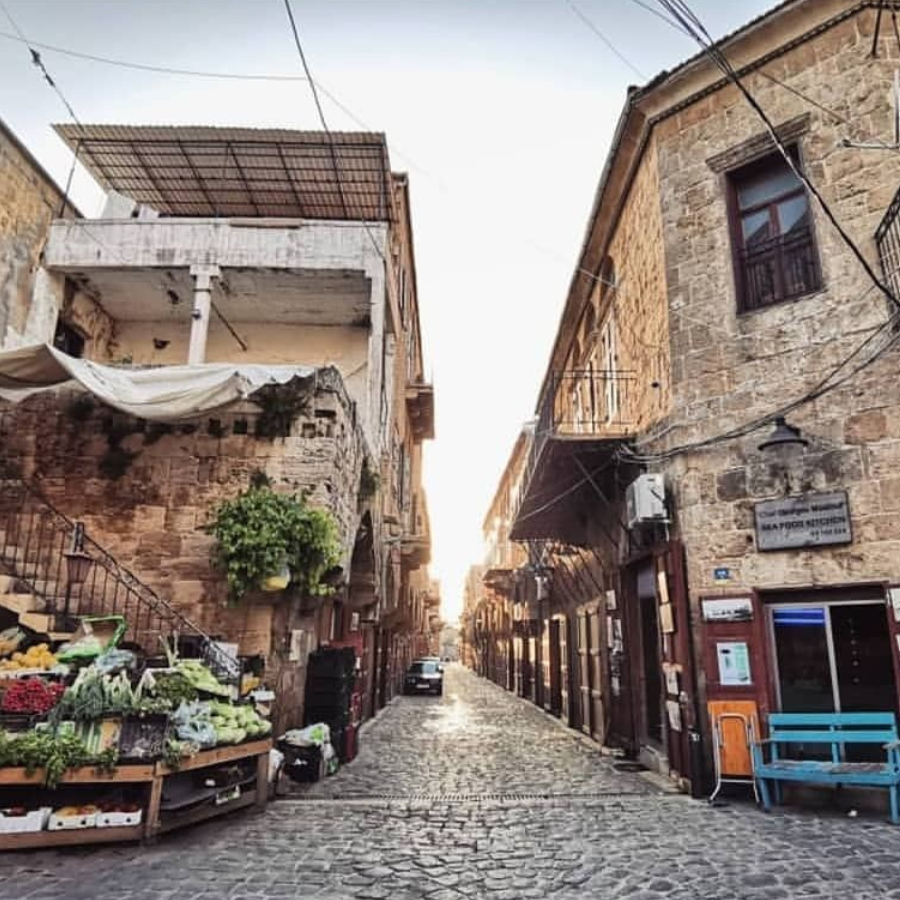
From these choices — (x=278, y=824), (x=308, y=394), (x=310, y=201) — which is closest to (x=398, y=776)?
(x=278, y=824)

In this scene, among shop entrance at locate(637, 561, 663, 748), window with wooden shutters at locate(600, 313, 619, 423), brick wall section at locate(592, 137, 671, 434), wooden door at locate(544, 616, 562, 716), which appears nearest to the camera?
brick wall section at locate(592, 137, 671, 434)

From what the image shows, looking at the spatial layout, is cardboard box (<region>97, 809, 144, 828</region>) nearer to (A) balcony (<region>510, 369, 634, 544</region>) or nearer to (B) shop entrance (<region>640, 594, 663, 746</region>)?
(A) balcony (<region>510, 369, 634, 544</region>)

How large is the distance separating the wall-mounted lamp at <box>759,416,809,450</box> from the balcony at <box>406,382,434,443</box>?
1536 cm

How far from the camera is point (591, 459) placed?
33.1 feet

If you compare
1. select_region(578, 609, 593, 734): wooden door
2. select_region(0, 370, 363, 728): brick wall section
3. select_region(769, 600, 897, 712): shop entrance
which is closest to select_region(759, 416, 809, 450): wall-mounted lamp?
select_region(769, 600, 897, 712): shop entrance

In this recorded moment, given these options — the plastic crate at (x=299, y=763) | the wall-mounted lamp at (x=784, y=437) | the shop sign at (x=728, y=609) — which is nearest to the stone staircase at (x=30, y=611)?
the plastic crate at (x=299, y=763)

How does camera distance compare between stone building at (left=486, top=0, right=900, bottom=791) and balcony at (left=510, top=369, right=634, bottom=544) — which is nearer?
stone building at (left=486, top=0, right=900, bottom=791)

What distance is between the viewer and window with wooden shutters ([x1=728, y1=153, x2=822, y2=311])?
7.98 metres

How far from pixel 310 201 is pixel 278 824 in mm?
13315

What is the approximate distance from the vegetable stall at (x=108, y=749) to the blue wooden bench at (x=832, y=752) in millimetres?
5046

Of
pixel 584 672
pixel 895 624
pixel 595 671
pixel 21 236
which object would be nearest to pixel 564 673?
pixel 584 672

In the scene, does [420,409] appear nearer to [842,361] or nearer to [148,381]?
[148,381]

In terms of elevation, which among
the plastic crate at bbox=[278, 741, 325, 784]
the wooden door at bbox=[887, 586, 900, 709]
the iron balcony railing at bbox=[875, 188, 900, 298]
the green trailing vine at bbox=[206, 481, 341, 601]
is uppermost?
the iron balcony railing at bbox=[875, 188, 900, 298]

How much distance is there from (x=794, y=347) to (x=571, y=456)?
10.4ft
